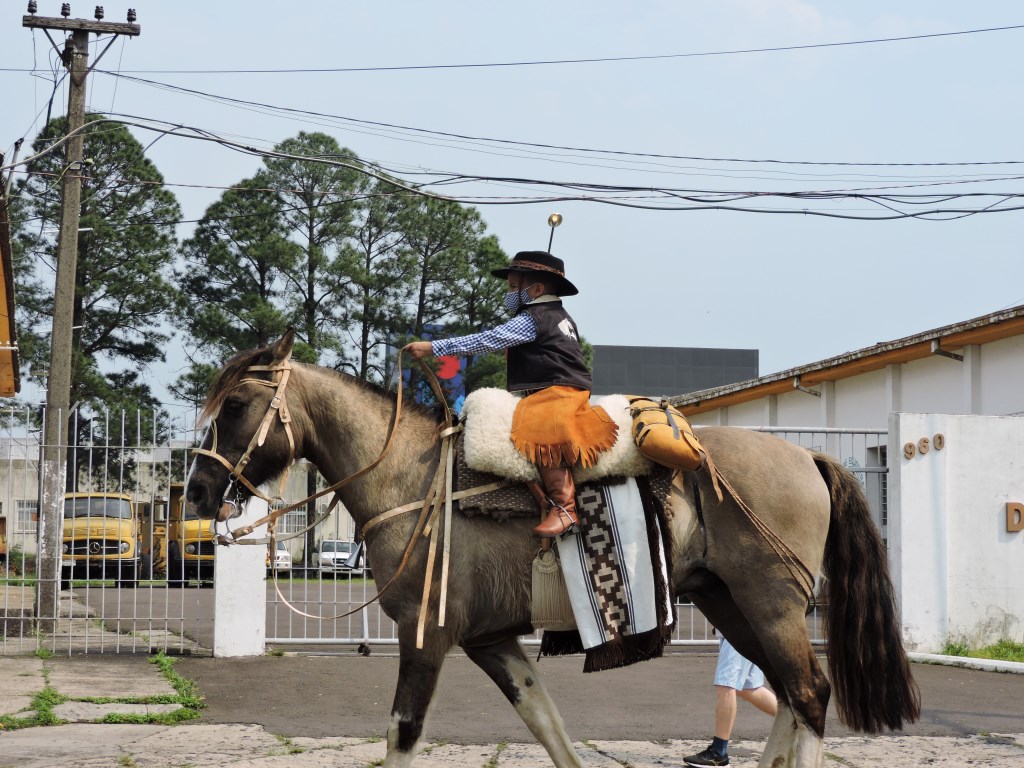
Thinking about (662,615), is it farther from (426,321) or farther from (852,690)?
(426,321)

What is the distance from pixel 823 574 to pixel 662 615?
3.31 feet

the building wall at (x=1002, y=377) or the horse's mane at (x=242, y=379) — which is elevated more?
the building wall at (x=1002, y=377)

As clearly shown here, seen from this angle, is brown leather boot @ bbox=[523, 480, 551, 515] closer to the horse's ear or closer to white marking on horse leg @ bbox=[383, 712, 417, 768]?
white marking on horse leg @ bbox=[383, 712, 417, 768]

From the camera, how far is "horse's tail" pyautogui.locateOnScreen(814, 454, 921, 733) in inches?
227

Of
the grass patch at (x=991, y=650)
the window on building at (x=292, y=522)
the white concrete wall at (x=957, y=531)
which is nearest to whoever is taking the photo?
the grass patch at (x=991, y=650)

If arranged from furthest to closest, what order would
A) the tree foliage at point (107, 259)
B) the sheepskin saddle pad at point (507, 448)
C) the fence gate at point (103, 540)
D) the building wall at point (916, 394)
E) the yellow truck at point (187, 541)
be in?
1. the tree foliage at point (107, 259)
2. the building wall at point (916, 394)
3. the yellow truck at point (187, 541)
4. the fence gate at point (103, 540)
5. the sheepskin saddle pad at point (507, 448)

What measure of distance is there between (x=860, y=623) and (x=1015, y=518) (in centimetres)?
762

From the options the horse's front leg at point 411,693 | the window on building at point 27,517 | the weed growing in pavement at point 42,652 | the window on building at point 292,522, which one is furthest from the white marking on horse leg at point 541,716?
the window on building at point 292,522

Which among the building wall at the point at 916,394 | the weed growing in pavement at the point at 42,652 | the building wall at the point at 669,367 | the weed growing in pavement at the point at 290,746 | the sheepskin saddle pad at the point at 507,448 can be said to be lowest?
the weed growing in pavement at the point at 42,652

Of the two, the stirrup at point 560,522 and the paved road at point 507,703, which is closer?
the stirrup at point 560,522

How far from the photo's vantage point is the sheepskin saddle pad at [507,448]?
539 centimetres

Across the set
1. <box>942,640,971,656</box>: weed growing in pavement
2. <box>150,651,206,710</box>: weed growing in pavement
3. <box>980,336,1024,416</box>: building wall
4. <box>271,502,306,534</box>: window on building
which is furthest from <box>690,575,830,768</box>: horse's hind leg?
<box>980,336,1024,416</box>: building wall

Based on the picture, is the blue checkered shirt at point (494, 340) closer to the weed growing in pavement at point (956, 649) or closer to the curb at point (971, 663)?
the curb at point (971, 663)

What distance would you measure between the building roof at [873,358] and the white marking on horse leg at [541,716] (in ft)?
38.5
